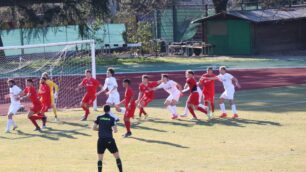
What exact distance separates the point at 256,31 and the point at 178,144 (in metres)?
36.2

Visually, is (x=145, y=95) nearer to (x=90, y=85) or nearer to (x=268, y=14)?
(x=90, y=85)

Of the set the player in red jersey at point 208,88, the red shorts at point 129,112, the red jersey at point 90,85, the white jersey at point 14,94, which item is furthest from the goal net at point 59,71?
the red shorts at point 129,112

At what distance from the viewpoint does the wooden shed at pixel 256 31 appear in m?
53.4

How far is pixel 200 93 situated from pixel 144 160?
8375 mm

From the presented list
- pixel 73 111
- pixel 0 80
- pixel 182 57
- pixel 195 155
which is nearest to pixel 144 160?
pixel 195 155

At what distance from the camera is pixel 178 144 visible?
18719 mm

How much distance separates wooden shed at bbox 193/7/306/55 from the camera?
5338cm

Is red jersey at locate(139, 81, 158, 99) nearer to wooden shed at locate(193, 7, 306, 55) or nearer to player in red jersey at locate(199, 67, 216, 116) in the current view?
player in red jersey at locate(199, 67, 216, 116)

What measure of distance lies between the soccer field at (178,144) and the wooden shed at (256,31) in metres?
27.2

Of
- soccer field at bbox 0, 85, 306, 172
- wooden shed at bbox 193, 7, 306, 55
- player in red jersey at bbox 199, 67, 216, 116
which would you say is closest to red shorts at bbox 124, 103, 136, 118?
soccer field at bbox 0, 85, 306, 172

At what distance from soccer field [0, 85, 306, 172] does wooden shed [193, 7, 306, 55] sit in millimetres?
27200

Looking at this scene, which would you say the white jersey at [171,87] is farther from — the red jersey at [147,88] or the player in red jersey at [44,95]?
the player in red jersey at [44,95]

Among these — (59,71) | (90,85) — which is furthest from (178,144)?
(59,71)

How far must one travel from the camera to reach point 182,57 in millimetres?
54844
